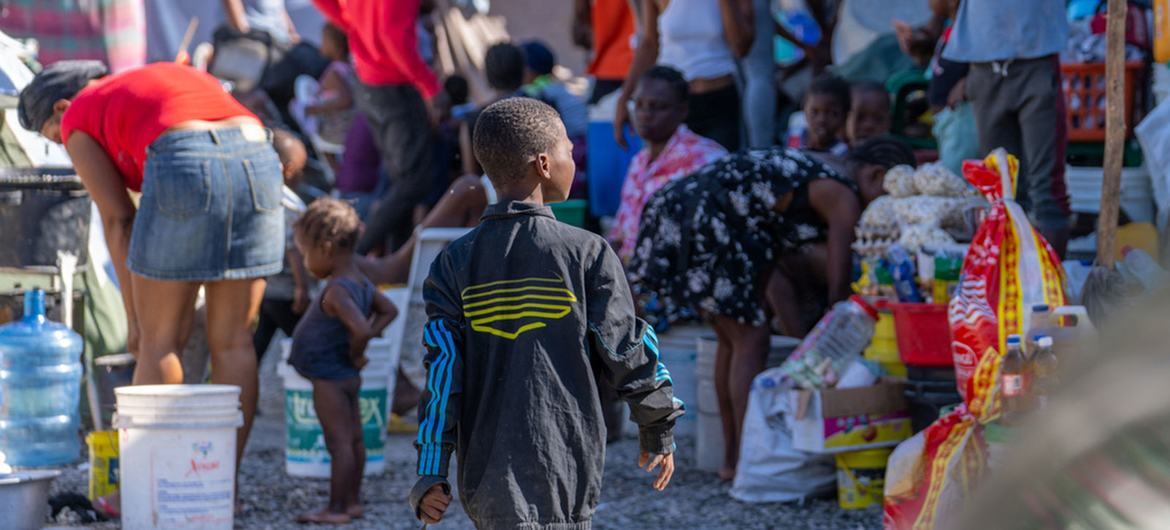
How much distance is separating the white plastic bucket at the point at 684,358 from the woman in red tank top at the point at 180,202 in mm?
2141

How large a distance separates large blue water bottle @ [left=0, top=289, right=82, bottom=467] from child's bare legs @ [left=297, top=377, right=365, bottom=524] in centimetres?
133

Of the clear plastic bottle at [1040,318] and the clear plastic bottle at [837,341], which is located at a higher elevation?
the clear plastic bottle at [1040,318]

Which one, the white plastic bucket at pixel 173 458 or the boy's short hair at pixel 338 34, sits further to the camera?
the boy's short hair at pixel 338 34

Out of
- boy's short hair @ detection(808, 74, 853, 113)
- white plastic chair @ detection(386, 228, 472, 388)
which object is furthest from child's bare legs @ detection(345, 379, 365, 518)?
boy's short hair @ detection(808, 74, 853, 113)

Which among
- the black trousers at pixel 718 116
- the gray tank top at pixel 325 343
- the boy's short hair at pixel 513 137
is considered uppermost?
the boy's short hair at pixel 513 137

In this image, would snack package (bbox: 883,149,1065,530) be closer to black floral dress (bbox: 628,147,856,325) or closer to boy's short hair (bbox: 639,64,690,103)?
black floral dress (bbox: 628,147,856,325)

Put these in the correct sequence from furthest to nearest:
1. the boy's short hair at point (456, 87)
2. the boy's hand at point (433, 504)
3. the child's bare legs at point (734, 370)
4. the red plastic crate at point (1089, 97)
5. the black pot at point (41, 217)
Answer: the boy's short hair at point (456, 87), the black pot at point (41, 217), the red plastic crate at point (1089, 97), the child's bare legs at point (734, 370), the boy's hand at point (433, 504)

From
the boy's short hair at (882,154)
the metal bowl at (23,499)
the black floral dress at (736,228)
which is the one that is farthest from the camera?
the boy's short hair at (882,154)

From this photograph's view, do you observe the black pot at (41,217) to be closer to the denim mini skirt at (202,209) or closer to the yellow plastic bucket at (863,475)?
the denim mini skirt at (202,209)

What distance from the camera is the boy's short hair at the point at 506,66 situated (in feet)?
29.2

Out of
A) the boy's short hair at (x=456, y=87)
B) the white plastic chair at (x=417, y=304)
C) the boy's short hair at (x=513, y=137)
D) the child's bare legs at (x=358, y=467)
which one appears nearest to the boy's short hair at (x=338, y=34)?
the boy's short hair at (x=456, y=87)

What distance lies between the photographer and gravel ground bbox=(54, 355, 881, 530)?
552cm

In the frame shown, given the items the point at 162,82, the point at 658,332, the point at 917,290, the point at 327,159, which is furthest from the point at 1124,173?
the point at 327,159

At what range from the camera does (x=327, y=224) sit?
18.9ft
